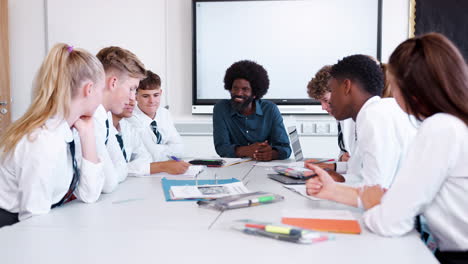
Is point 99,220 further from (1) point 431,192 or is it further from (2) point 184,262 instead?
(1) point 431,192

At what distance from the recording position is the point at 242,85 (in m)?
3.50

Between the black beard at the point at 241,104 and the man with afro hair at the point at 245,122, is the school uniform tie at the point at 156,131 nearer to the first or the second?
the man with afro hair at the point at 245,122

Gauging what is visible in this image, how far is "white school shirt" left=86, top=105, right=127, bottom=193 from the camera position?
203 cm

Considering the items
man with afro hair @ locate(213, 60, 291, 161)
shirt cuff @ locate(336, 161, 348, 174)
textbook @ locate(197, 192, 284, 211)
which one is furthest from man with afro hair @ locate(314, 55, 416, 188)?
man with afro hair @ locate(213, 60, 291, 161)

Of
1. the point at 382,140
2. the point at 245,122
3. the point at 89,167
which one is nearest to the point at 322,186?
the point at 382,140

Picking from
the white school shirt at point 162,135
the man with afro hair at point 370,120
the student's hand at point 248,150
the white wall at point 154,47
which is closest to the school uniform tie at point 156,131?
the white school shirt at point 162,135

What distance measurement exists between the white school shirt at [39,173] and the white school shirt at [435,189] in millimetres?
1085

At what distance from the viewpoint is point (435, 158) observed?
127 centimetres

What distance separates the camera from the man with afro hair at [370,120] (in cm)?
201

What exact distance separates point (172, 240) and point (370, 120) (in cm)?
113

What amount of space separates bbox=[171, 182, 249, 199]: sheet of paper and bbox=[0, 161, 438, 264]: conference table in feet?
0.28

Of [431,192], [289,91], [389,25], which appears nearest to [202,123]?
[289,91]

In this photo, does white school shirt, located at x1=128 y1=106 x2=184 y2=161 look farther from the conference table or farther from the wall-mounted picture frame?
the wall-mounted picture frame

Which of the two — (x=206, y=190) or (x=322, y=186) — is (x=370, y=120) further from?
(x=206, y=190)
